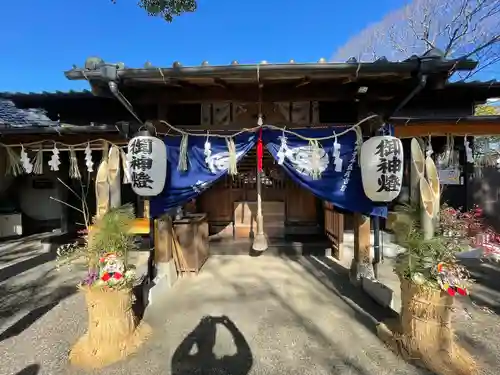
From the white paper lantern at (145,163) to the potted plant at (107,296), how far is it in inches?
41.0

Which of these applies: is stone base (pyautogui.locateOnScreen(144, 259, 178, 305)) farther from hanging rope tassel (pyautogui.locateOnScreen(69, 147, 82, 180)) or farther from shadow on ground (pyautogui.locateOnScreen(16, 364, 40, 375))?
hanging rope tassel (pyautogui.locateOnScreen(69, 147, 82, 180))

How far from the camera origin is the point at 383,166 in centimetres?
477

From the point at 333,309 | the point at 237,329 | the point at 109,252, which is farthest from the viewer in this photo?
the point at 333,309

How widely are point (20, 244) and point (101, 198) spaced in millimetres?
8838

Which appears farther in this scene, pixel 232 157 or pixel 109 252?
pixel 232 157

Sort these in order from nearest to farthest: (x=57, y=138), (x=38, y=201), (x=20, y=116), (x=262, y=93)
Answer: (x=262, y=93) < (x=57, y=138) < (x=20, y=116) < (x=38, y=201)

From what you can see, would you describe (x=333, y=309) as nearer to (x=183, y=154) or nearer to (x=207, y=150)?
(x=207, y=150)

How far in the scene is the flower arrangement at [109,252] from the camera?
368cm

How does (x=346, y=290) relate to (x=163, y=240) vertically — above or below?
below

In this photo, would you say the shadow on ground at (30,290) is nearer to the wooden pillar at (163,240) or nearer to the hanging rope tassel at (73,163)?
the wooden pillar at (163,240)

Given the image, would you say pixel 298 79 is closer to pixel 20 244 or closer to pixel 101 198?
pixel 101 198

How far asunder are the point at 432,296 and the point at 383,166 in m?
2.12

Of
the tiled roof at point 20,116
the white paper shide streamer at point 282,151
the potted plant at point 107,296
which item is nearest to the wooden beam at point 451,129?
the white paper shide streamer at point 282,151

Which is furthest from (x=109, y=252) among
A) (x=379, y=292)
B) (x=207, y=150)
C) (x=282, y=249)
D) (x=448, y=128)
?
(x=448, y=128)
